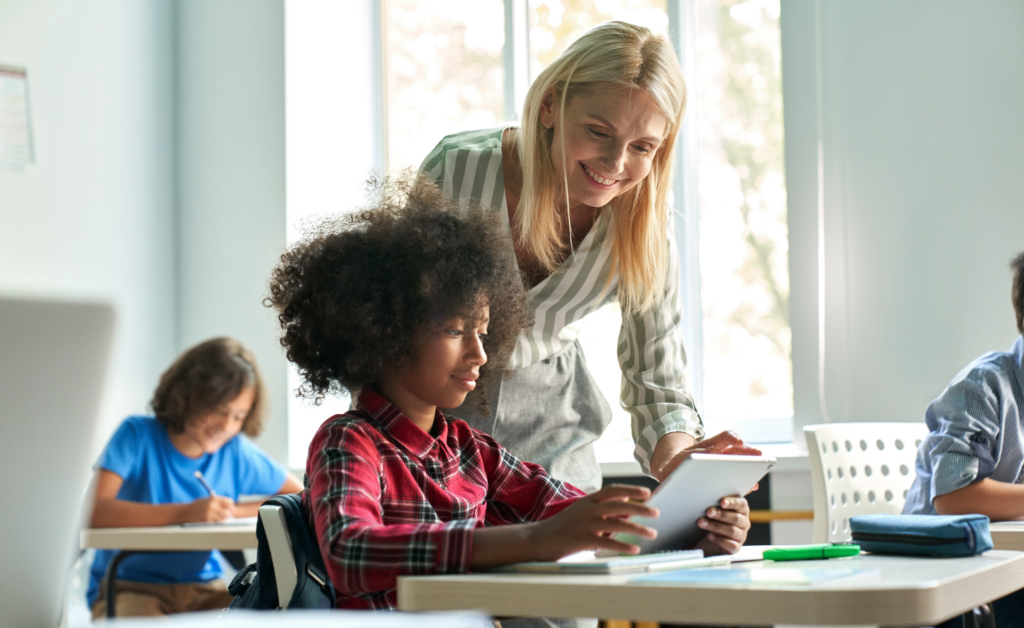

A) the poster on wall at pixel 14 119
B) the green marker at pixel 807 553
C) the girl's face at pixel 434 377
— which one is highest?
the poster on wall at pixel 14 119

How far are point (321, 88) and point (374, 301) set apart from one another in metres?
2.62

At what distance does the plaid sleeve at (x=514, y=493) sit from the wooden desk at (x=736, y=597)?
413mm

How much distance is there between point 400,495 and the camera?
4.06ft

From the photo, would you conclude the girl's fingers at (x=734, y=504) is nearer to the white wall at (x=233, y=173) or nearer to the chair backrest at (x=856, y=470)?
the chair backrest at (x=856, y=470)

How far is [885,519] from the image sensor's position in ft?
4.08

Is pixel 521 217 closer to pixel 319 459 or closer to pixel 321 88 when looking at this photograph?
pixel 319 459

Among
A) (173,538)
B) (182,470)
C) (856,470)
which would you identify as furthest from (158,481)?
(856,470)

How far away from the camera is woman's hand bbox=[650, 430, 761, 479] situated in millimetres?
1273

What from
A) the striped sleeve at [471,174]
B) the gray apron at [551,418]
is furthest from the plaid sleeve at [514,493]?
the striped sleeve at [471,174]

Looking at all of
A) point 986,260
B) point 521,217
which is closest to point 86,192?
point 521,217

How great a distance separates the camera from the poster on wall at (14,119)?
2934 millimetres

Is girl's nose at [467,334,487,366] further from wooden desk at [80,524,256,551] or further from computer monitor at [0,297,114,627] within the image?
computer monitor at [0,297,114,627]

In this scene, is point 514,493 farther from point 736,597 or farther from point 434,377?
point 736,597

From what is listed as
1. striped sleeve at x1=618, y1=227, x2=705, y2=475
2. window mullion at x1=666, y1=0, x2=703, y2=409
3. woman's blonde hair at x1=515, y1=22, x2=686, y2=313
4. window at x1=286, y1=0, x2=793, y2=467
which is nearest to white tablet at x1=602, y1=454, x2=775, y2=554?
striped sleeve at x1=618, y1=227, x2=705, y2=475
